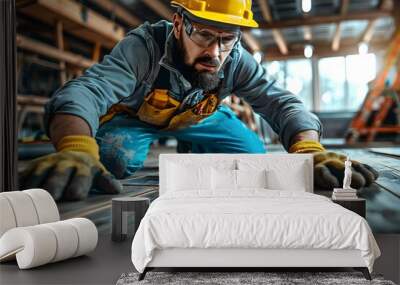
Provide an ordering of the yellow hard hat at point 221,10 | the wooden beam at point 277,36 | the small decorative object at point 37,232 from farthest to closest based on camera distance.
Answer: the wooden beam at point 277,36
the yellow hard hat at point 221,10
the small decorative object at point 37,232

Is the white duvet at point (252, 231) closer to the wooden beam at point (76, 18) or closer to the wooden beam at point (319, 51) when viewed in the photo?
the wooden beam at point (319, 51)

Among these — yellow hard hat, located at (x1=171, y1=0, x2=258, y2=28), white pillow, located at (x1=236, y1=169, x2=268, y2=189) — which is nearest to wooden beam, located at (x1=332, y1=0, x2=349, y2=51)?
yellow hard hat, located at (x1=171, y1=0, x2=258, y2=28)

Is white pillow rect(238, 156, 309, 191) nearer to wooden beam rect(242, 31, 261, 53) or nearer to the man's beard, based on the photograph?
the man's beard

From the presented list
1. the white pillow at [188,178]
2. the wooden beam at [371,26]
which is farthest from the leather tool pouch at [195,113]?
the wooden beam at [371,26]

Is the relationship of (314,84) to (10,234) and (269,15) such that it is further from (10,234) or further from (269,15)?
(10,234)

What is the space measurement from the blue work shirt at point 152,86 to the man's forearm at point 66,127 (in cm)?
4

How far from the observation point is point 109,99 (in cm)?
410

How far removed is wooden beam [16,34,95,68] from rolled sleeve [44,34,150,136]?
0.10 meters

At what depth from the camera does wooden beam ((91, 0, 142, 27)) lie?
4.16 meters

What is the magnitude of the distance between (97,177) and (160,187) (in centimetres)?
54

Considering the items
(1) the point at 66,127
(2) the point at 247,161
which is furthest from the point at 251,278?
(1) the point at 66,127

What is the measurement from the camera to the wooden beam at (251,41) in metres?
4.18

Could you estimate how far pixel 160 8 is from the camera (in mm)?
4121

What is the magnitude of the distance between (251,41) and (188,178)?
51.0 inches
